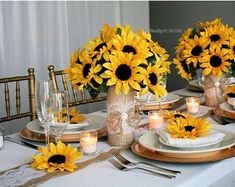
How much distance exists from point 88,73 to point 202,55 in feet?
1.83

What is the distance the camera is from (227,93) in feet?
5.59

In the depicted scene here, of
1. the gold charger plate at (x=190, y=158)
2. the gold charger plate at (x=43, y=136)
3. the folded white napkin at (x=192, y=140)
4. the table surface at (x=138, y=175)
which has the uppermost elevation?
the folded white napkin at (x=192, y=140)

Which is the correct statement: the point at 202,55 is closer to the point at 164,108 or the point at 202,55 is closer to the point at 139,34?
the point at 164,108

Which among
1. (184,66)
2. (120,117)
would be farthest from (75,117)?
(184,66)

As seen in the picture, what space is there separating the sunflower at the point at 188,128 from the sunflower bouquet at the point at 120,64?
0.37ft

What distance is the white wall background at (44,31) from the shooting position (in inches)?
103

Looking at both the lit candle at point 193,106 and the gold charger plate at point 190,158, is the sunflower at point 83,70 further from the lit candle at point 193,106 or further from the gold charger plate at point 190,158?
the lit candle at point 193,106

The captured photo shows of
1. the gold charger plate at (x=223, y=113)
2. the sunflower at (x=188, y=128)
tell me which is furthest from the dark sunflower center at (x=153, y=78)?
the gold charger plate at (x=223, y=113)

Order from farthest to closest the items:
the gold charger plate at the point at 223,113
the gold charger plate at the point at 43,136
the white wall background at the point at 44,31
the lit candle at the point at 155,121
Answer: the white wall background at the point at 44,31
the gold charger plate at the point at 223,113
the lit candle at the point at 155,121
the gold charger plate at the point at 43,136

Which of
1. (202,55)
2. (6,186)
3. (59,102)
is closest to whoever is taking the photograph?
(6,186)

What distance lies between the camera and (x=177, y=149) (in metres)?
1.10

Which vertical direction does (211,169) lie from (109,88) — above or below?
below

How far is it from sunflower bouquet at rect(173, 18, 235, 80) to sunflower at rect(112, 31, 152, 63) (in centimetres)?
47

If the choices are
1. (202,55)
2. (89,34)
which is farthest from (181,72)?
(89,34)
